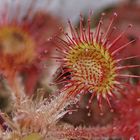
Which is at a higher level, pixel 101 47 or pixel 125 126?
pixel 101 47

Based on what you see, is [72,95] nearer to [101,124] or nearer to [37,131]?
[37,131]

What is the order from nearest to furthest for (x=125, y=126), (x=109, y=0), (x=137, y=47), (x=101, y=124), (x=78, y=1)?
(x=125, y=126) < (x=101, y=124) < (x=137, y=47) < (x=109, y=0) < (x=78, y=1)

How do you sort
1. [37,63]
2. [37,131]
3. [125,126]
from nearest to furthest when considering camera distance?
[37,131]
[125,126]
[37,63]

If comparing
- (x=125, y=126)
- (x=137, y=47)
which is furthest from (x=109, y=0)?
(x=125, y=126)

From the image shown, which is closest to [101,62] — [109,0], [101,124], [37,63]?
[101,124]

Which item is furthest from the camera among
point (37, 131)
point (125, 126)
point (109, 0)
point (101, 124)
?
point (109, 0)

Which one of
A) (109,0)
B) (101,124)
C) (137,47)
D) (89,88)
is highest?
(109,0)

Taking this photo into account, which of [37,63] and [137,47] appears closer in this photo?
[37,63]

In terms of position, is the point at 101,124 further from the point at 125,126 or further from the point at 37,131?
the point at 37,131

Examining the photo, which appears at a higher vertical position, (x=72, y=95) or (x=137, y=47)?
(x=137, y=47)
